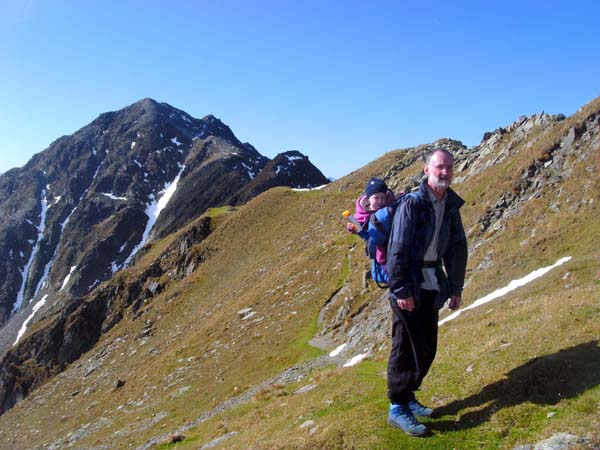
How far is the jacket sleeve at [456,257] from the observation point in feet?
27.8

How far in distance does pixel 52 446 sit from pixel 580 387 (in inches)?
1665

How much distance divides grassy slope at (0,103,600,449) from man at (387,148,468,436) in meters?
0.71

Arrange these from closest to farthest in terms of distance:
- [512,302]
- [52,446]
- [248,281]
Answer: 1. [512,302]
2. [52,446]
3. [248,281]

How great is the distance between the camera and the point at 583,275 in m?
17.6

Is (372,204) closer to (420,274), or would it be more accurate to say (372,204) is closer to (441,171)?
(441,171)

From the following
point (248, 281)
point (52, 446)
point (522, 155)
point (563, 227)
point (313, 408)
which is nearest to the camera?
point (313, 408)

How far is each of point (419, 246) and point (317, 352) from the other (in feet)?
68.8

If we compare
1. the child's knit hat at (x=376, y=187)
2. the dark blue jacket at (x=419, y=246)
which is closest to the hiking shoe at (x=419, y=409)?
the dark blue jacket at (x=419, y=246)

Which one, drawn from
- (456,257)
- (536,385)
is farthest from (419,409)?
(456,257)

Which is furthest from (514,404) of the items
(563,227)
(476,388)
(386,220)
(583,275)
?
(563,227)

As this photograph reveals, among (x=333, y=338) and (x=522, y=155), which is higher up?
(x=522, y=155)

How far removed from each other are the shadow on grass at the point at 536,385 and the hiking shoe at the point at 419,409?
23 centimetres

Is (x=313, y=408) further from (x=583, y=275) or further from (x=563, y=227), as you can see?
(x=563, y=227)

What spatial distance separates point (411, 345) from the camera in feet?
26.9
